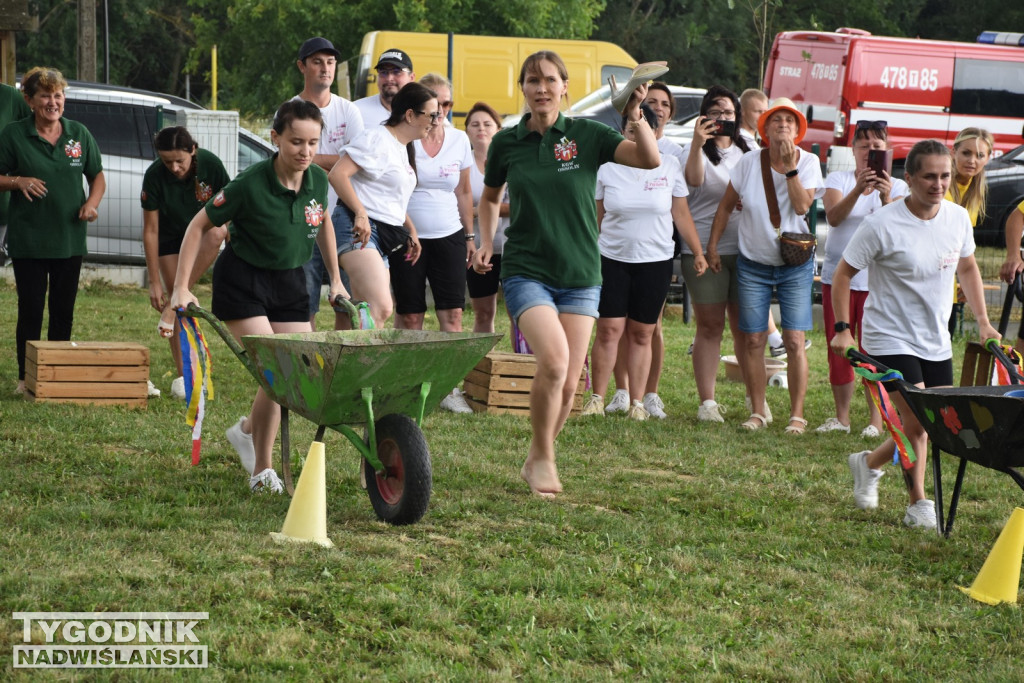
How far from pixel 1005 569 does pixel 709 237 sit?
13.1 feet

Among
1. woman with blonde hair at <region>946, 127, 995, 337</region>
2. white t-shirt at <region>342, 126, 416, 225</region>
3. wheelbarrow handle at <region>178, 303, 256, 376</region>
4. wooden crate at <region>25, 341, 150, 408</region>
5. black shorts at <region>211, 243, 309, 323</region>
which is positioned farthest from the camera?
woman with blonde hair at <region>946, 127, 995, 337</region>

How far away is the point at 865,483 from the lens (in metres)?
6.12

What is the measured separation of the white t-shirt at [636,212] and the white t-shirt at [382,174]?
1.29 metres

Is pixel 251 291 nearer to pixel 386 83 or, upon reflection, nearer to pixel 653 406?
pixel 386 83

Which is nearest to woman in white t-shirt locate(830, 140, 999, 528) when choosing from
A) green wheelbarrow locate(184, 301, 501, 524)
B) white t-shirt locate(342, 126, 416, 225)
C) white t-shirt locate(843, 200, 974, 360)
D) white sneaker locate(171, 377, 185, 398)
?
white t-shirt locate(843, 200, 974, 360)

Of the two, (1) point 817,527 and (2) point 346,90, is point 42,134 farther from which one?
(2) point 346,90

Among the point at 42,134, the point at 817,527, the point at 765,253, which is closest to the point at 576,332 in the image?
the point at 817,527

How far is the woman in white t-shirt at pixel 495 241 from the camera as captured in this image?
8.71m

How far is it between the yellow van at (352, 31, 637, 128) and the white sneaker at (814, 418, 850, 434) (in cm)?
1351

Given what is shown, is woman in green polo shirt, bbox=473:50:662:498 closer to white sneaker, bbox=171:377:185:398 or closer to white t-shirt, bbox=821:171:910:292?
white t-shirt, bbox=821:171:910:292

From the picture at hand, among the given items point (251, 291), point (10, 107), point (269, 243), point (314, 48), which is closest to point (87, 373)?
point (10, 107)

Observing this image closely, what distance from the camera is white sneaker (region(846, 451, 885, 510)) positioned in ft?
20.0

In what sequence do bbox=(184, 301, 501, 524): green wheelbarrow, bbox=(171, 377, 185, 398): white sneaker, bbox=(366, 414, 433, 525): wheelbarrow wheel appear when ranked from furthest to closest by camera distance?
bbox=(171, 377, 185, 398): white sneaker, bbox=(366, 414, 433, 525): wheelbarrow wheel, bbox=(184, 301, 501, 524): green wheelbarrow

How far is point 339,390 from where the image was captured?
4.95 metres
